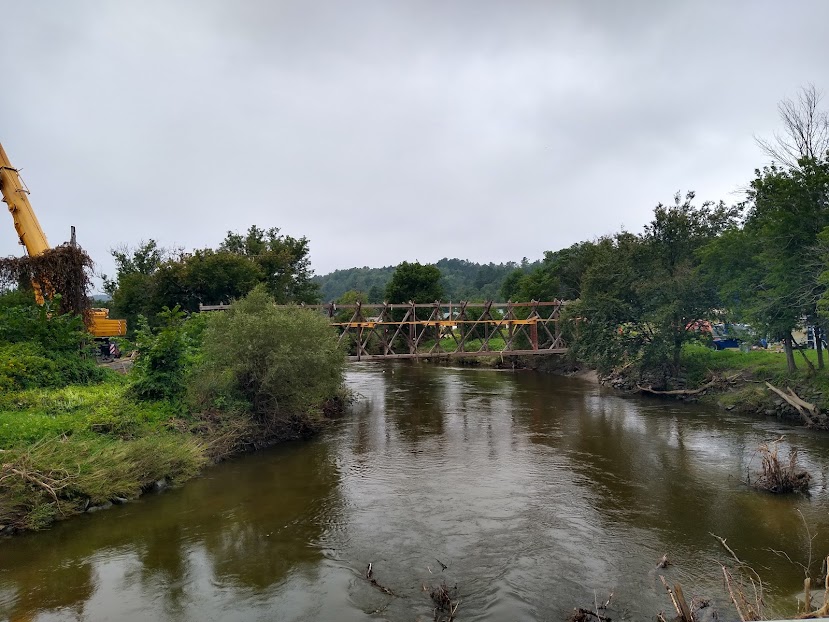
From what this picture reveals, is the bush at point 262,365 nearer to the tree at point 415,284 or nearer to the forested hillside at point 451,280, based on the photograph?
the tree at point 415,284

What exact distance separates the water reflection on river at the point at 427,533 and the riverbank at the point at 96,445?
600 mm

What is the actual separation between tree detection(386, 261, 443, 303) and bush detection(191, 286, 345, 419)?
114 feet

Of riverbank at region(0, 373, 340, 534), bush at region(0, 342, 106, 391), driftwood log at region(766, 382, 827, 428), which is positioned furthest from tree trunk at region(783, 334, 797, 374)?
bush at region(0, 342, 106, 391)

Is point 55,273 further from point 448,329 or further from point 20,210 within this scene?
point 448,329

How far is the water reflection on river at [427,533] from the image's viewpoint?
950cm

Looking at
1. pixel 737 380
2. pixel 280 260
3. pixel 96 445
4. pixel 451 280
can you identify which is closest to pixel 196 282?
pixel 280 260

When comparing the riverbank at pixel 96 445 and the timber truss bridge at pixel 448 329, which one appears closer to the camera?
the riverbank at pixel 96 445

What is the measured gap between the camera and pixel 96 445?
47.8 ft

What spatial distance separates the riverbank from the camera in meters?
12.3

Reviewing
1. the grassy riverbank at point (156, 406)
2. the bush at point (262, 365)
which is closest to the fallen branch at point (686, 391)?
the grassy riverbank at point (156, 406)

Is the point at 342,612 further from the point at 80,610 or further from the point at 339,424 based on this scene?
the point at 339,424

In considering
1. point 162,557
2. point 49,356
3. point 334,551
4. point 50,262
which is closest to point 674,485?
point 334,551

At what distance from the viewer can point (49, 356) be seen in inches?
802

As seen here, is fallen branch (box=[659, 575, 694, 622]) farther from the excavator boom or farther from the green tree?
the excavator boom
